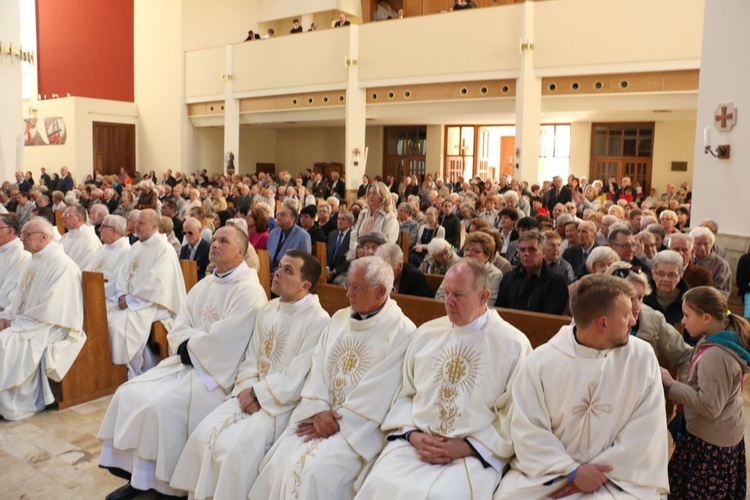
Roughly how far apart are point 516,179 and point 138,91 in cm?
1403

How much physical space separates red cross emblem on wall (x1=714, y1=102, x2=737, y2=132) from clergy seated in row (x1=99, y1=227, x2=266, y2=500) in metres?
5.94

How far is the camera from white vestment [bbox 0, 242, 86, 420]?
448cm

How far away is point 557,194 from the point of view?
12.4 meters

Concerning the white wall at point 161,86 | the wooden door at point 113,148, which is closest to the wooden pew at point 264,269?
the white wall at point 161,86

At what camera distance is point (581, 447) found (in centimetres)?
246

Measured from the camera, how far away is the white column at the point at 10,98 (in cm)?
1327

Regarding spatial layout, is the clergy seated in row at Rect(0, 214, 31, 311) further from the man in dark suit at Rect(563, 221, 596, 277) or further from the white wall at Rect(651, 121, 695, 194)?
the white wall at Rect(651, 121, 695, 194)

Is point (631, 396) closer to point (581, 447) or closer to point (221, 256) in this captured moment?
point (581, 447)

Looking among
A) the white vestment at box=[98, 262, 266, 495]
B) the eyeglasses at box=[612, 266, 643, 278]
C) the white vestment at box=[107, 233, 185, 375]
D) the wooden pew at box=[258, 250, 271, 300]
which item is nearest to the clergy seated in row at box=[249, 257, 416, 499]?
the white vestment at box=[98, 262, 266, 495]

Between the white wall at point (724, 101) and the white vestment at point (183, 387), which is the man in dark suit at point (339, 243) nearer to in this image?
the white vestment at point (183, 387)

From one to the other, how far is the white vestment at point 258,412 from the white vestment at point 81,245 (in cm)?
339

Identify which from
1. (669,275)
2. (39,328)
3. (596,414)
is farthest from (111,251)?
(596,414)

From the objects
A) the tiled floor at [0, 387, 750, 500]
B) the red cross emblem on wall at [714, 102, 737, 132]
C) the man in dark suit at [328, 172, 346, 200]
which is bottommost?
the tiled floor at [0, 387, 750, 500]

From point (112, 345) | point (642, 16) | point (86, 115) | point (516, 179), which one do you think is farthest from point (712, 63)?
point (86, 115)
